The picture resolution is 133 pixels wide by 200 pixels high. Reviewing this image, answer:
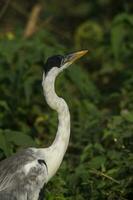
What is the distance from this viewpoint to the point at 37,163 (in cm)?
551

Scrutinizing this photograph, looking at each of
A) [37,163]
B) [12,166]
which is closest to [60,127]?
[37,163]

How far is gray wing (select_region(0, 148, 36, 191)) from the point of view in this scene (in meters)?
5.50

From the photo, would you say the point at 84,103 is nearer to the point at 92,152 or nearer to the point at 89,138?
the point at 89,138

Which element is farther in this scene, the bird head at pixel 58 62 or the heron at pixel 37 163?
the bird head at pixel 58 62

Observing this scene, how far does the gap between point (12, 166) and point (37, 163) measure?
16 centimetres

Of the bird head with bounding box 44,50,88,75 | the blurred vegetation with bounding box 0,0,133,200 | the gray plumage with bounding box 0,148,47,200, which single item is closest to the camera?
the gray plumage with bounding box 0,148,47,200

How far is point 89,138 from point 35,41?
153cm

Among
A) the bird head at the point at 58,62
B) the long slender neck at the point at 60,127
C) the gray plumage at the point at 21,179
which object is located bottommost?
the gray plumage at the point at 21,179

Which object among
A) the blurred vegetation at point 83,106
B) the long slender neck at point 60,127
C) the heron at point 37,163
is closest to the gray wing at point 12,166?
the heron at point 37,163

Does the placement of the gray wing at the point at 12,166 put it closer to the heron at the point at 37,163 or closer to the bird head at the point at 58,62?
the heron at the point at 37,163

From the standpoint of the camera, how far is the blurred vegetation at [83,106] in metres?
6.10

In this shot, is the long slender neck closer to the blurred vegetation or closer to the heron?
the heron

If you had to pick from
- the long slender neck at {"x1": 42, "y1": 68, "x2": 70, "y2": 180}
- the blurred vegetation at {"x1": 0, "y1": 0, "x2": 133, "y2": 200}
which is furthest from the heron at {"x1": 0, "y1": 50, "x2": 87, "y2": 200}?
the blurred vegetation at {"x1": 0, "y1": 0, "x2": 133, "y2": 200}

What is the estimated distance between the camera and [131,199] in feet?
20.1
